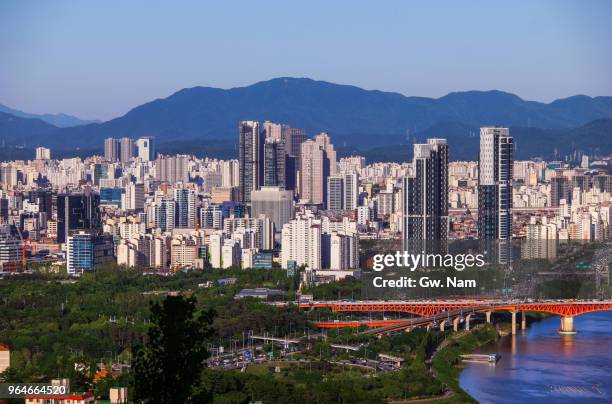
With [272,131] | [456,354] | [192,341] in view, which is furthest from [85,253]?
[192,341]

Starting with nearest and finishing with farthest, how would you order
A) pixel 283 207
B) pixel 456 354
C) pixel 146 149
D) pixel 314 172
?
pixel 456 354 < pixel 283 207 < pixel 314 172 < pixel 146 149

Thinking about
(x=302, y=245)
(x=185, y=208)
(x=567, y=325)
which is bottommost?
(x=567, y=325)

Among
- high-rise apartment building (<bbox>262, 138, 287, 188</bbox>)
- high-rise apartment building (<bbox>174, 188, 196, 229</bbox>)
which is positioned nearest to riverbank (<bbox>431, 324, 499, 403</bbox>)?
high-rise apartment building (<bbox>174, 188, 196, 229</bbox>)

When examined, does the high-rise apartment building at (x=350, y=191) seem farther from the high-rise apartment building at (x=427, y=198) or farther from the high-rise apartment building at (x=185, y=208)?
the high-rise apartment building at (x=427, y=198)

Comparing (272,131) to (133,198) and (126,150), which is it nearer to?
(133,198)

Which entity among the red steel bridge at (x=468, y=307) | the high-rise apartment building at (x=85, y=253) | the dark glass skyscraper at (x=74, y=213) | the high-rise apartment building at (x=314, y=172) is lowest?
the red steel bridge at (x=468, y=307)

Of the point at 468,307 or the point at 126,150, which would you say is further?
the point at 126,150

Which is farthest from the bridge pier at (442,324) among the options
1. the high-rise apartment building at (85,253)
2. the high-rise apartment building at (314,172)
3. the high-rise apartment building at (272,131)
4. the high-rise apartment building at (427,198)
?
the high-rise apartment building at (272,131)

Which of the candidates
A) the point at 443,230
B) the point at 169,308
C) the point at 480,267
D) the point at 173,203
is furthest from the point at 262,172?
the point at 169,308
